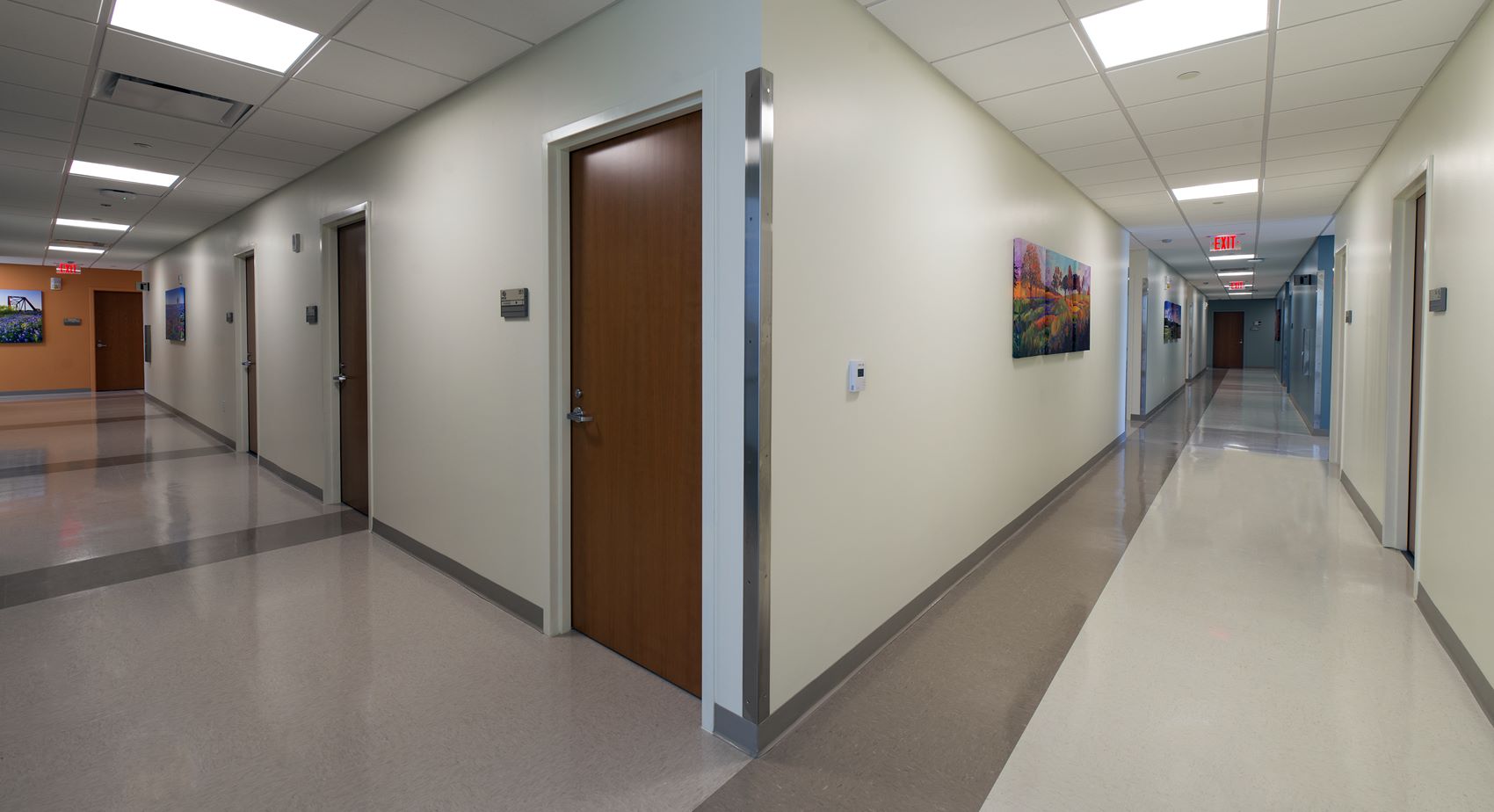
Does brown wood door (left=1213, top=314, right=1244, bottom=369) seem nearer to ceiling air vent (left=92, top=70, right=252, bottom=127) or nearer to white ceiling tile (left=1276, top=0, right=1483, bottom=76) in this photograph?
white ceiling tile (left=1276, top=0, right=1483, bottom=76)

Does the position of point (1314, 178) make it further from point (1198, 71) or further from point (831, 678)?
point (831, 678)

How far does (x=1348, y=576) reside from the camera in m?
3.98

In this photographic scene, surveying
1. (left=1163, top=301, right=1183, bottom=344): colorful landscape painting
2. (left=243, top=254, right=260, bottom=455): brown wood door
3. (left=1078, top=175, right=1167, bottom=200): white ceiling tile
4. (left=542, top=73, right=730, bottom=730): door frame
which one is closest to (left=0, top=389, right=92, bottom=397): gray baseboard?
(left=243, top=254, right=260, bottom=455): brown wood door

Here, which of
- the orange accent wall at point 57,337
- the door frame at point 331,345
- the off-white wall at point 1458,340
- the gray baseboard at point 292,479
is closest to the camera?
the off-white wall at point 1458,340

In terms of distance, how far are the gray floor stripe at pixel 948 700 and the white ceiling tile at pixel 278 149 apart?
15.8 ft

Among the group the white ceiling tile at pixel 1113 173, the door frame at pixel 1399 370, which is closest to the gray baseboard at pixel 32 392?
the white ceiling tile at pixel 1113 173

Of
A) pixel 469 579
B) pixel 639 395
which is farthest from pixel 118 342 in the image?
pixel 639 395

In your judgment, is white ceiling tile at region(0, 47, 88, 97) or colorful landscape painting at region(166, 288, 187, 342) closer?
white ceiling tile at region(0, 47, 88, 97)

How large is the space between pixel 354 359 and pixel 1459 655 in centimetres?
625

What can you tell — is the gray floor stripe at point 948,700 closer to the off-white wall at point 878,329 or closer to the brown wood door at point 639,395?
the off-white wall at point 878,329

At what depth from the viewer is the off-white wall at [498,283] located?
2342 millimetres

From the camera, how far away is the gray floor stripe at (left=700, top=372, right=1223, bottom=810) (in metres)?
2.11

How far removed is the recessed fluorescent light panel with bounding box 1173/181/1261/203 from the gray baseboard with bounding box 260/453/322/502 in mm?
7820

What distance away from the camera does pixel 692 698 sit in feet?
8.64
